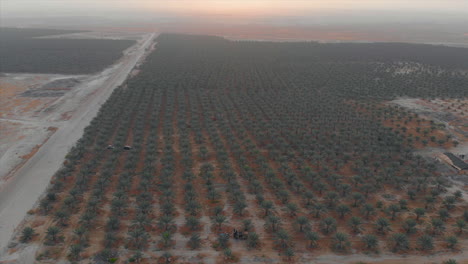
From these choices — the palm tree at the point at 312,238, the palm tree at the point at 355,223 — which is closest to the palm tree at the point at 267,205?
the palm tree at the point at 312,238

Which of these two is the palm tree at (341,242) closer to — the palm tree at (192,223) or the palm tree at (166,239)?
the palm tree at (192,223)

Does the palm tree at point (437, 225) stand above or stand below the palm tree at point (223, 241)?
above

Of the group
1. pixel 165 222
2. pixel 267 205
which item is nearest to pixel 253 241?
pixel 267 205

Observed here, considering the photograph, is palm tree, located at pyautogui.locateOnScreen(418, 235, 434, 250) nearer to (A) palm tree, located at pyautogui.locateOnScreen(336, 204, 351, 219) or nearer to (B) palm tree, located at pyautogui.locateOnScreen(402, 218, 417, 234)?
(B) palm tree, located at pyautogui.locateOnScreen(402, 218, 417, 234)

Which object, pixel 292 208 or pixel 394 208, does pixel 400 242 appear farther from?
pixel 292 208

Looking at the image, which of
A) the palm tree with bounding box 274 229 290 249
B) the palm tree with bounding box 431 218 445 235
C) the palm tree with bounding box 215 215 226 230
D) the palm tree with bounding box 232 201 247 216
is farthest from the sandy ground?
the palm tree with bounding box 215 215 226 230
